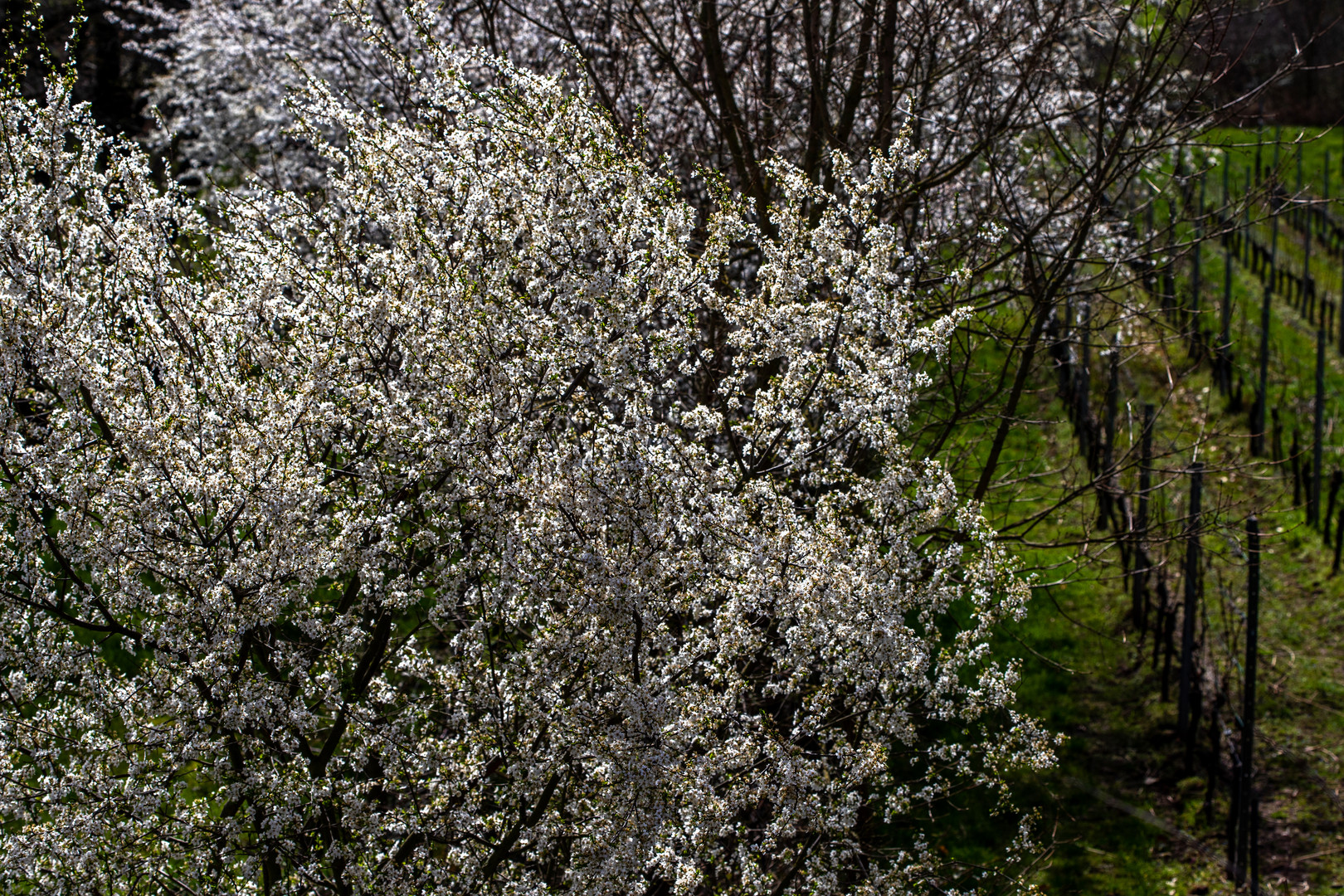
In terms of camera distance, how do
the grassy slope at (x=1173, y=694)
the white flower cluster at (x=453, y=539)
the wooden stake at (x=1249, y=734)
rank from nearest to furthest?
the white flower cluster at (x=453, y=539) → the wooden stake at (x=1249, y=734) → the grassy slope at (x=1173, y=694)

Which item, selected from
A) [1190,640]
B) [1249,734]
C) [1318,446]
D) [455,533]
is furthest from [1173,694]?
[455,533]

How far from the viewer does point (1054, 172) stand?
8727mm

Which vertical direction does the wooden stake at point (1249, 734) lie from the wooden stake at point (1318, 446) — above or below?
below

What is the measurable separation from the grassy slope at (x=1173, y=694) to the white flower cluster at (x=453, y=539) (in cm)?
191

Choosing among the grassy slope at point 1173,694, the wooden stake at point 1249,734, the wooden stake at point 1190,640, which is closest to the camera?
the wooden stake at point 1249,734

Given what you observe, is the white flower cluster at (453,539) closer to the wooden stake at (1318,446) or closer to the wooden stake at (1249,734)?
the wooden stake at (1249,734)

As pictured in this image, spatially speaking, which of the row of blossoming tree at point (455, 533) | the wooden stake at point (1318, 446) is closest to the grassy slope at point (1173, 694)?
the wooden stake at point (1318, 446)

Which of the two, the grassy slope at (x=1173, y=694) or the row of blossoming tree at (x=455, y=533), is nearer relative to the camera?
the row of blossoming tree at (x=455, y=533)

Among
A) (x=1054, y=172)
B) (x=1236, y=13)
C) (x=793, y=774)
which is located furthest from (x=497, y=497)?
(x=1054, y=172)

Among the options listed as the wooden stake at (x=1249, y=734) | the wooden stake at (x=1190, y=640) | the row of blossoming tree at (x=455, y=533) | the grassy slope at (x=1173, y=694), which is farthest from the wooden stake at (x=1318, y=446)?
the row of blossoming tree at (x=455, y=533)

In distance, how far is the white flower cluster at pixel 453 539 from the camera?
3803 mm

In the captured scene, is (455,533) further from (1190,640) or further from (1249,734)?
(1190,640)

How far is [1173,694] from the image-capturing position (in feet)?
26.5

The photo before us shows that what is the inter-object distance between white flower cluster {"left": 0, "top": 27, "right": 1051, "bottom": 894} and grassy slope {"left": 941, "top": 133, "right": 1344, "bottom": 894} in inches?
75.3
